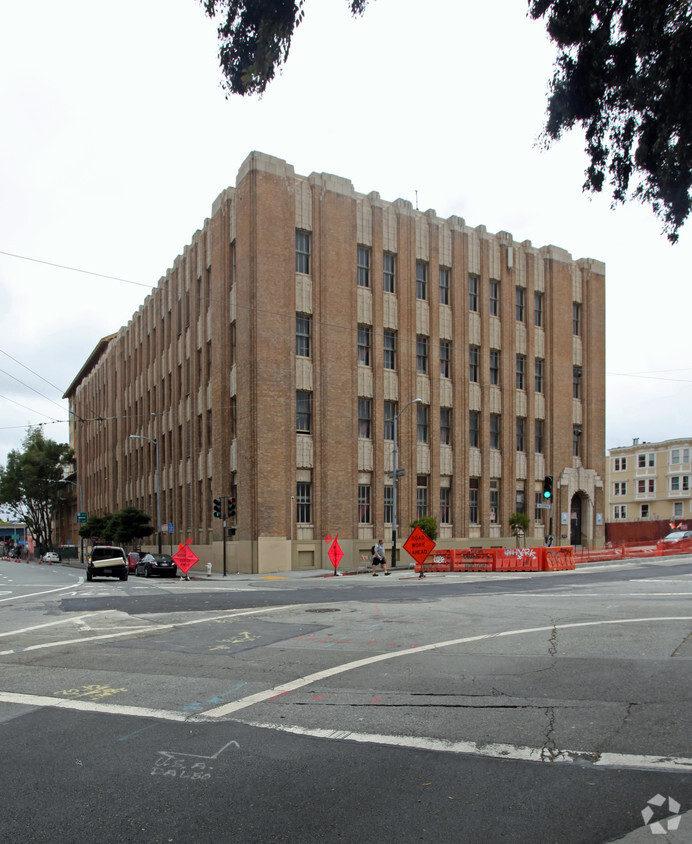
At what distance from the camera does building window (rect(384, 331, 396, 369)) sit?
4350 cm

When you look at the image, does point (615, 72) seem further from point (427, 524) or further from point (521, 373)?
point (521, 373)

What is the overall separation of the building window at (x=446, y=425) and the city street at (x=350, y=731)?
31766 millimetres

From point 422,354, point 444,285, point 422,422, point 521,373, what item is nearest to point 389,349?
point 422,354

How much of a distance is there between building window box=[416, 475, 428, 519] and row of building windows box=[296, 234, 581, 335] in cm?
1107

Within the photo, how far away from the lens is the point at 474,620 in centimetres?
1446

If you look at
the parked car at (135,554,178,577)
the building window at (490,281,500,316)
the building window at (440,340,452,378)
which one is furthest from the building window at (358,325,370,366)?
the parked car at (135,554,178,577)

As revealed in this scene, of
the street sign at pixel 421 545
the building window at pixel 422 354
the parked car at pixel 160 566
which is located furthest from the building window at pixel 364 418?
the street sign at pixel 421 545

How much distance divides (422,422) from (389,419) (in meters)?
2.88

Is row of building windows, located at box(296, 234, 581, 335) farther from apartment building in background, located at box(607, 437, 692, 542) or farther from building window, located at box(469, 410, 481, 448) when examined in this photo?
apartment building in background, located at box(607, 437, 692, 542)

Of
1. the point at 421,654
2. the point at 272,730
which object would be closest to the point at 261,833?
the point at 272,730

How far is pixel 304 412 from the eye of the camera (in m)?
40.0

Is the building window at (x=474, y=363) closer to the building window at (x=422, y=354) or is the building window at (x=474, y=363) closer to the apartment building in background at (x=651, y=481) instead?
the building window at (x=422, y=354)

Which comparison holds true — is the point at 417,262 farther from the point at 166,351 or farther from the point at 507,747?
the point at 507,747

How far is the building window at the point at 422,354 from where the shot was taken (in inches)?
1772
